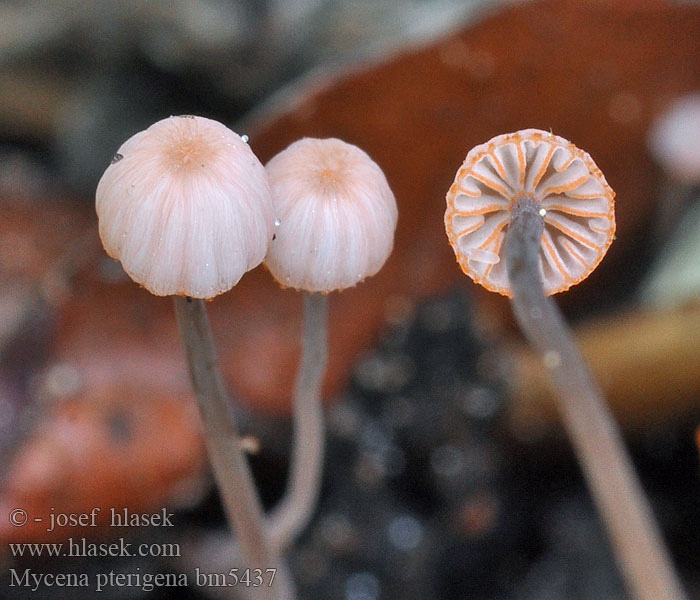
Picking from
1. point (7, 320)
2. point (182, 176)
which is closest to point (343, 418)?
point (7, 320)

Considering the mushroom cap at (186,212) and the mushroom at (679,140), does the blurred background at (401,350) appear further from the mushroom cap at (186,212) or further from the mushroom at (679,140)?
the mushroom cap at (186,212)

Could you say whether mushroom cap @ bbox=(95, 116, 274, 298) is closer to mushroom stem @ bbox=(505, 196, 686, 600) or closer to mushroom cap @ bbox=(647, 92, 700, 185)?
mushroom stem @ bbox=(505, 196, 686, 600)

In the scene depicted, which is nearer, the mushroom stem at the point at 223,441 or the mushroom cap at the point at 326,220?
the mushroom cap at the point at 326,220

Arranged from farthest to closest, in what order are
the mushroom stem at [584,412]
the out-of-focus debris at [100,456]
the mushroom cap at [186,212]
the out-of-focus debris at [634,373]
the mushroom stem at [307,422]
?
the out-of-focus debris at [634,373], the out-of-focus debris at [100,456], the mushroom stem at [307,422], the mushroom stem at [584,412], the mushroom cap at [186,212]

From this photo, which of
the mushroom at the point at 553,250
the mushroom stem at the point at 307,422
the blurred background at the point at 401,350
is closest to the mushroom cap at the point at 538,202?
the mushroom at the point at 553,250

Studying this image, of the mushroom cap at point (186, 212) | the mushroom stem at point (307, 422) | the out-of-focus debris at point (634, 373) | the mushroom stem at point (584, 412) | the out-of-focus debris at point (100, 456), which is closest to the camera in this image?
the mushroom cap at point (186, 212)

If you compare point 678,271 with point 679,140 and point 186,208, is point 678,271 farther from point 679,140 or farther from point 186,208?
point 186,208
